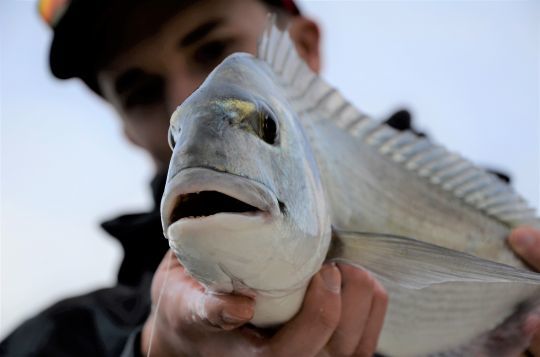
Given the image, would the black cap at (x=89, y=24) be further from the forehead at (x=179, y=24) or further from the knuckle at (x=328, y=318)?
the knuckle at (x=328, y=318)

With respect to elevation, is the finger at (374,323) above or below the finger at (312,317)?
below

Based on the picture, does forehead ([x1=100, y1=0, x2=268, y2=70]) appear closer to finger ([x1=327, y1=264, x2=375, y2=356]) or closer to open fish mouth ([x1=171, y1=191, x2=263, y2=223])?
finger ([x1=327, y1=264, x2=375, y2=356])

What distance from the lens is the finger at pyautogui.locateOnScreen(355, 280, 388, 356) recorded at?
2.43 feet

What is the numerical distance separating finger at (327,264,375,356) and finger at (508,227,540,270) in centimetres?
40

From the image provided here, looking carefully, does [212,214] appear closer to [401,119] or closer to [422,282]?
[422,282]

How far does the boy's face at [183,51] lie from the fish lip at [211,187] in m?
0.83

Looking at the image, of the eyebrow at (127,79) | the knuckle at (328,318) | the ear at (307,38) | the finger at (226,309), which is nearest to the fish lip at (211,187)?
the finger at (226,309)

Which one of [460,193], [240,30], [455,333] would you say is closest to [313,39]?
[240,30]

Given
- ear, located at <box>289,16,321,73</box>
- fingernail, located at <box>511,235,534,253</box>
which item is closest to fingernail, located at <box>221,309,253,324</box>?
fingernail, located at <box>511,235,534,253</box>

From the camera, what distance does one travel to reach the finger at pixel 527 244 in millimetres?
970

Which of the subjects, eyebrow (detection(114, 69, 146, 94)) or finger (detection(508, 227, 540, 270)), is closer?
finger (detection(508, 227, 540, 270))

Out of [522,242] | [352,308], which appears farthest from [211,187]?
[522,242]

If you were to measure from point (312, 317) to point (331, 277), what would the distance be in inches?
2.1

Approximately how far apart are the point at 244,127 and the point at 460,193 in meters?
0.60
